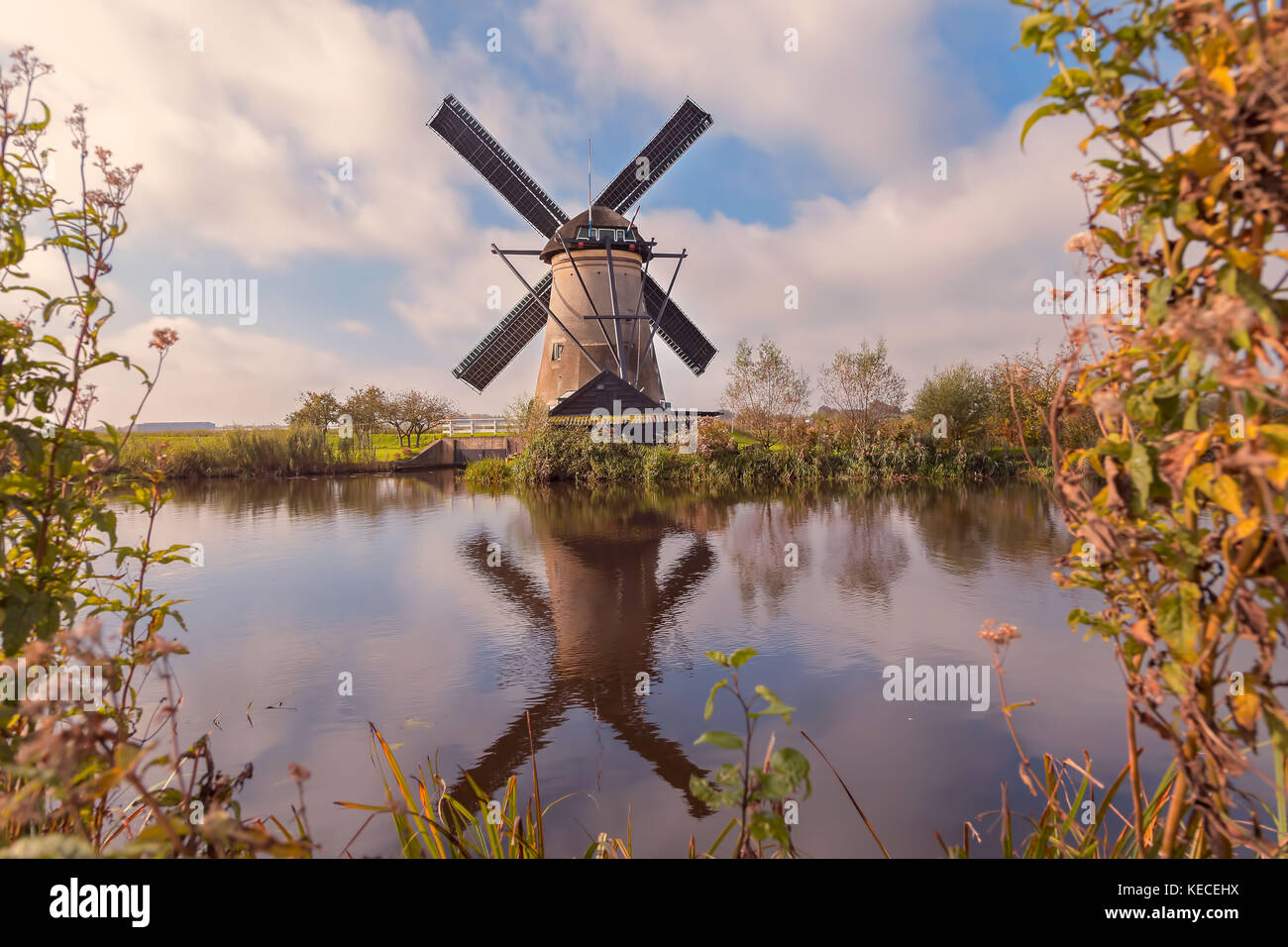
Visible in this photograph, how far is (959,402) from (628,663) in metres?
22.6

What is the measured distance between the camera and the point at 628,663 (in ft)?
15.9

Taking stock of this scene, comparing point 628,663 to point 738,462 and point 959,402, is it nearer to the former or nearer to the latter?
point 738,462

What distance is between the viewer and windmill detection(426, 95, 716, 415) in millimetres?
24672

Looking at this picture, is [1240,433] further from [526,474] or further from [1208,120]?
[526,474]

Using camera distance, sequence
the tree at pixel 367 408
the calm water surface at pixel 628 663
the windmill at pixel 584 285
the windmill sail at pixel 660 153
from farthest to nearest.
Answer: the tree at pixel 367 408 < the windmill sail at pixel 660 153 < the windmill at pixel 584 285 < the calm water surface at pixel 628 663

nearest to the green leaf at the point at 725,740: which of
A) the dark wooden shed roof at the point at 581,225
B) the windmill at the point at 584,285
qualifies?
the windmill at the point at 584,285

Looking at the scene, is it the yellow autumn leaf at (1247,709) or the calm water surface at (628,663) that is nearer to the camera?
the yellow autumn leaf at (1247,709)

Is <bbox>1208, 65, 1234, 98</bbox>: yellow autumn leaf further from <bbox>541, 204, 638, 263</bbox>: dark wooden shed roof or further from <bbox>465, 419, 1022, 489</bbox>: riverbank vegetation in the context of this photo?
<bbox>541, 204, 638, 263</bbox>: dark wooden shed roof

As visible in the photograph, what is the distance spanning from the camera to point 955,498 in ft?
49.6

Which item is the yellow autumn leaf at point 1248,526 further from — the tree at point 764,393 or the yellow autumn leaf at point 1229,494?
the tree at point 764,393

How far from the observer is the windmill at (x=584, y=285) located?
24.7 metres

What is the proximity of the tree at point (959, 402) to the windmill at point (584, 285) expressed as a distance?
11.0m

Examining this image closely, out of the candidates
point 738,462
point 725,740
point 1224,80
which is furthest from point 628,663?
point 738,462
